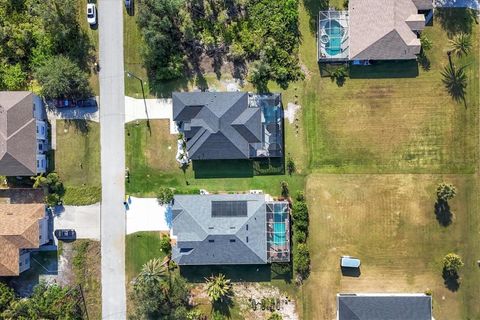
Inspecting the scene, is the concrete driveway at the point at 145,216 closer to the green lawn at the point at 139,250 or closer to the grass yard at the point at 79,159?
the green lawn at the point at 139,250

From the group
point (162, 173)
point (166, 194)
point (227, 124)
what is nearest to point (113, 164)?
point (162, 173)

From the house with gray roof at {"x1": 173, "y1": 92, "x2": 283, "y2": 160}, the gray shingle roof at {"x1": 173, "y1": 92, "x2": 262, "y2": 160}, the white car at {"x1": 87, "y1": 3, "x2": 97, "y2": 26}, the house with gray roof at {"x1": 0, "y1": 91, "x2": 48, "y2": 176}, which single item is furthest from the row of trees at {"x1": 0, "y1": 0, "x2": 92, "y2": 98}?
the house with gray roof at {"x1": 173, "y1": 92, "x2": 283, "y2": 160}

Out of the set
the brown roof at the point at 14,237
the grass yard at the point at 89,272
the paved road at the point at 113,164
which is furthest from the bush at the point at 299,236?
the brown roof at the point at 14,237

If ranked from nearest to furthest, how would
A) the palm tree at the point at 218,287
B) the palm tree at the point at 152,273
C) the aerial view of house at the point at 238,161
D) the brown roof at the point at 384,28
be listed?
the brown roof at the point at 384,28 → the palm tree at the point at 152,273 → the aerial view of house at the point at 238,161 → the palm tree at the point at 218,287

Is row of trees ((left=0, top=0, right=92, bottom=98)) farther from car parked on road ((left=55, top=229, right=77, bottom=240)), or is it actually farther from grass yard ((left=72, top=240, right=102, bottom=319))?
grass yard ((left=72, top=240, right=102, bottom=319))

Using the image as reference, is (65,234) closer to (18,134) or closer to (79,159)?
(79,159)

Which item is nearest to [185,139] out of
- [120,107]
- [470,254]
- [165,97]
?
[165,97]
